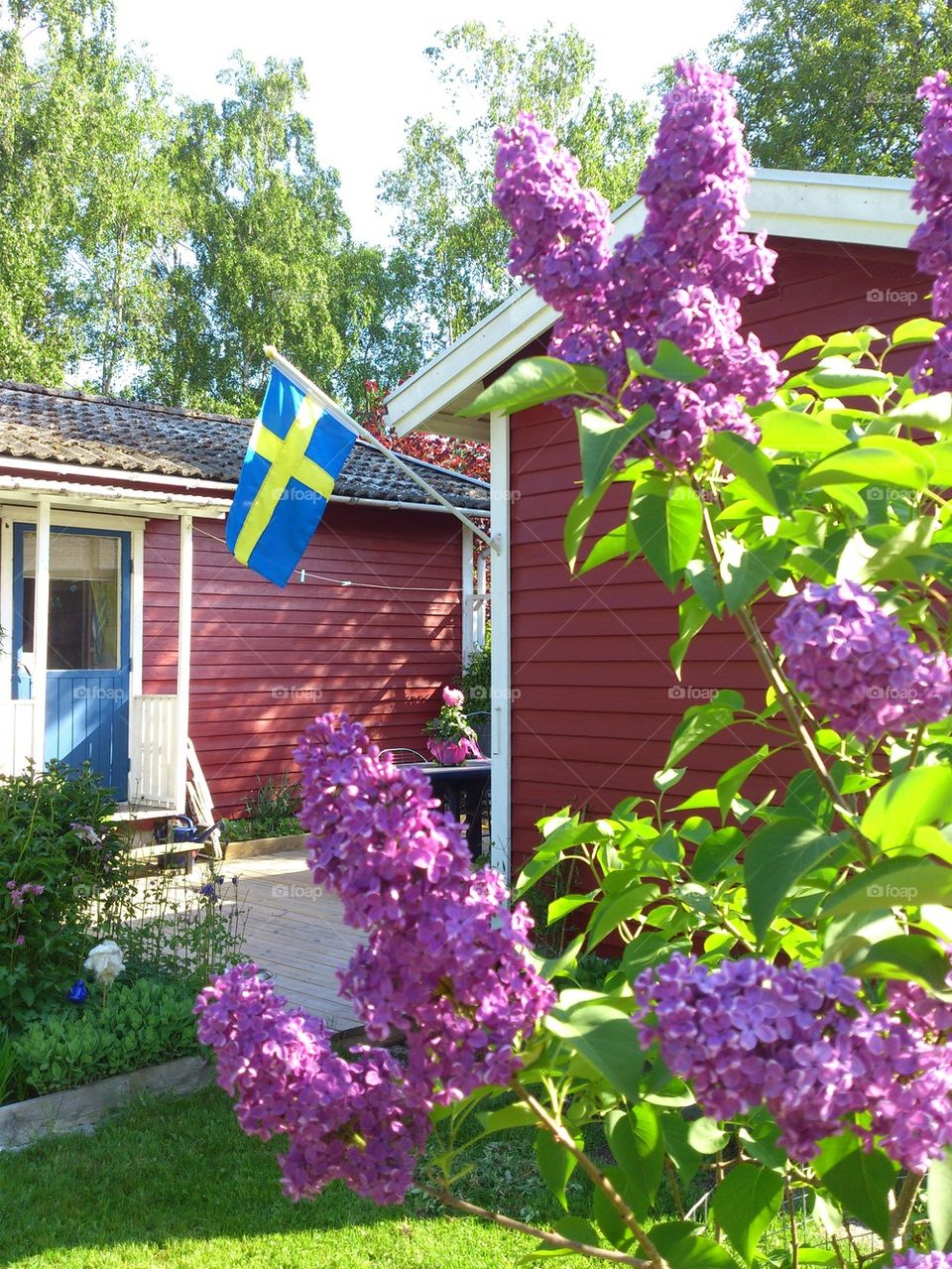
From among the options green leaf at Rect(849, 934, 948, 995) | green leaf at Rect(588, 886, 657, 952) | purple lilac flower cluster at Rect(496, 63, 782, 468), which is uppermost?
purple lilac flower cluster at Rect(496, 63, 782, 468)

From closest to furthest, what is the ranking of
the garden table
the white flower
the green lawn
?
the green lawn < the white flower < the garden table

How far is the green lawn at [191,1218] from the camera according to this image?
3191 mm

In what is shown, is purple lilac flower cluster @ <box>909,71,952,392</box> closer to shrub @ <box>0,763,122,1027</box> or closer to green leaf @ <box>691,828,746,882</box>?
green leaf @ <box>691,828,746,882</box>

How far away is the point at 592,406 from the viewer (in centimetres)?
110

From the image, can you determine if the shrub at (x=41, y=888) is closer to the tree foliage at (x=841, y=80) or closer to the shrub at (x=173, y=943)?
the shrub at (x=173, y=943)

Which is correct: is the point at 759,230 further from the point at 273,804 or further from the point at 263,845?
the point at 273,804

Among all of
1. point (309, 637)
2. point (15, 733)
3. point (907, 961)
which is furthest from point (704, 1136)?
point (309, 637)

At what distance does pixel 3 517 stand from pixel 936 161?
8.56 metres

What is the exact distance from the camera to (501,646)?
6.41 metres

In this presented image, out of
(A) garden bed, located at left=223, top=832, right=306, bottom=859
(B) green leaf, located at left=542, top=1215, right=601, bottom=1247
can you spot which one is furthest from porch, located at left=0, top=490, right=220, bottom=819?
(B) green leaf, located at left=542, top=1215, right=601, bottom=1247

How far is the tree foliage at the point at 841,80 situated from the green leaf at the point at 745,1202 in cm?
A: 2130

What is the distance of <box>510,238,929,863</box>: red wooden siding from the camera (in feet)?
16.5

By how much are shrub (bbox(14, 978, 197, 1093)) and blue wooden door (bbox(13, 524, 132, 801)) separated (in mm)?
4518

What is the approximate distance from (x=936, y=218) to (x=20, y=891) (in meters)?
4.25
